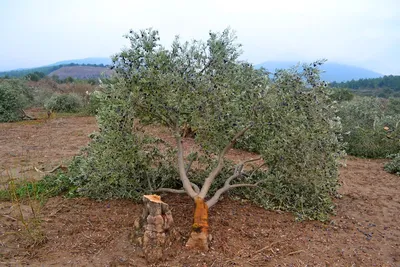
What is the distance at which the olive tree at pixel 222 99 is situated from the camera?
405 centimetres

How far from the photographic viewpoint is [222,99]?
402 centimetres

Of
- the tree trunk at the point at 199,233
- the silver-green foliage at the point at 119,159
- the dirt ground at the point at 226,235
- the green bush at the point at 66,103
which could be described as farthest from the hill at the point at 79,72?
the tree trunk at the point at 199,233

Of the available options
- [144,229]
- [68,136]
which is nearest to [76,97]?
[68,136]

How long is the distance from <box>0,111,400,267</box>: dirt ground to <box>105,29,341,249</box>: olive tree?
1.62 ft

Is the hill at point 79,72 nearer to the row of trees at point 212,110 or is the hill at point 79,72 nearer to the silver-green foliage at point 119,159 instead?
the silver-green foliage at point 119,159

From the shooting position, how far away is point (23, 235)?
13.3 feet

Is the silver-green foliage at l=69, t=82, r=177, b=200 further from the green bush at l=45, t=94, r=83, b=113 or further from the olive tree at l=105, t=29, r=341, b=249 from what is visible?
the green bush at l=45, t=94, r=83, b=113

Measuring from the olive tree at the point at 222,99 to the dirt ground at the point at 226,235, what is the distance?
0.50 m

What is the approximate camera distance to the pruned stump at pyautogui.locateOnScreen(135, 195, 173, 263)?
3601 millimetres

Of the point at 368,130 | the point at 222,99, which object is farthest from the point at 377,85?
the point at 222,99

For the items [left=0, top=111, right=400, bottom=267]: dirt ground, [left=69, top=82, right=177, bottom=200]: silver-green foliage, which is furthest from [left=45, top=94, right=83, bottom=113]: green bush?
[left=0, top=111, right=400, bottom=267]: dirt ground

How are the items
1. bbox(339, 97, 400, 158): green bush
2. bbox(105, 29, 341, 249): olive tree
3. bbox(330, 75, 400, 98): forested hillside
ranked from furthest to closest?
bbox(330, 75, 400, 98): forested hillside < bbox(339, 97, 400, 158): green bush < bbox(105, 29, 341, 249): olive tree

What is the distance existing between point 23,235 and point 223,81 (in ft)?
9.47

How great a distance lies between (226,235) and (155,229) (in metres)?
0.88
